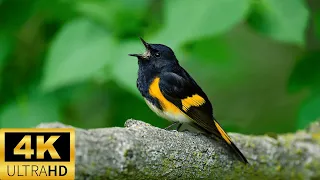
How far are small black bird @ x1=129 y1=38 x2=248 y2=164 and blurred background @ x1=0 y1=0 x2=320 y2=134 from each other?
398 mm

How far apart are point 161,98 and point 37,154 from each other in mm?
509

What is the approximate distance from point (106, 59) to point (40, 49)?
42cm

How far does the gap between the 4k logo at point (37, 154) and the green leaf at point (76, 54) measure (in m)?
0.91

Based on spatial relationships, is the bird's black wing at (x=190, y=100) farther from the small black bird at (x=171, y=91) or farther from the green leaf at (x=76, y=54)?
the green leaf at (x=76, y=54)

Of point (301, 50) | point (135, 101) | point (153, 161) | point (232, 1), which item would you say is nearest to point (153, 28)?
point (135, 101)

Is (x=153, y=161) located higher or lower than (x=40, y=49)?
lower

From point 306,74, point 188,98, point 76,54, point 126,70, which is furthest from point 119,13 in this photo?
point 188,98

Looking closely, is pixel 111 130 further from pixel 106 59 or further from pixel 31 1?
pixel 31 1

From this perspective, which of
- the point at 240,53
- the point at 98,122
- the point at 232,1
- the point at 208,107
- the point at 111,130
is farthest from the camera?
the point at 240,53

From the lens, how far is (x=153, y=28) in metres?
2.28

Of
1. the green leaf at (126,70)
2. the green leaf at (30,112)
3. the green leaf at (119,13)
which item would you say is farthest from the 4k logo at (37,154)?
the green leaf at (119,13)

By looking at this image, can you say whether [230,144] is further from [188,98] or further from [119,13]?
[119,13]

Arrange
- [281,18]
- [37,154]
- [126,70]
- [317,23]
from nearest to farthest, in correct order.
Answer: [37,154] → [126,70] → [281,18] → [317,23]

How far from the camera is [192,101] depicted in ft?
4.99
